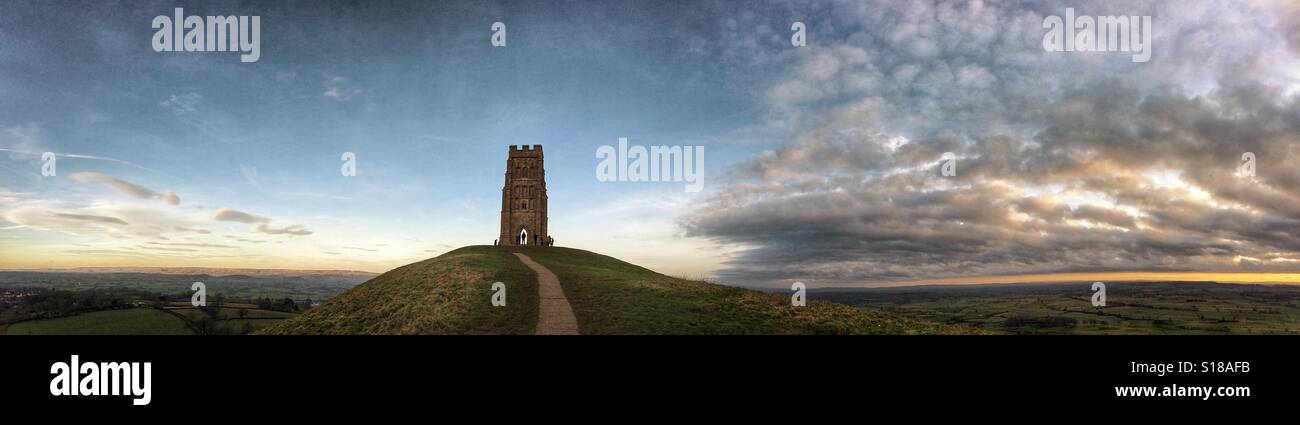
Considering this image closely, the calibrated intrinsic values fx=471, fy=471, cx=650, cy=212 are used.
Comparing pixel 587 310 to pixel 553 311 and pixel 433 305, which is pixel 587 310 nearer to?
pixel 553 311

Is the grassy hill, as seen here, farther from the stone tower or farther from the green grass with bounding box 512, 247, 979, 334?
the stone tower

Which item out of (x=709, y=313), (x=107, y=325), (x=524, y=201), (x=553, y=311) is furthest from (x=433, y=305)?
(x=107, y=325)

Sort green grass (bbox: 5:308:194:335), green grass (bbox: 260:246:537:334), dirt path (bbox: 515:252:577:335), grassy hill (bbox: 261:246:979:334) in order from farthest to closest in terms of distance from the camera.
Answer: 1. green grass (bbox: 5:308:194:335)
2. green grass (bbox: 260:246:537:334)
3. grassy hill (bbox: 261:246:979:334)
4. dirt path (bbox: 515:252:577:335)

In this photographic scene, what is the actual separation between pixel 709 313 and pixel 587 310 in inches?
248

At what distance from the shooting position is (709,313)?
920 inches

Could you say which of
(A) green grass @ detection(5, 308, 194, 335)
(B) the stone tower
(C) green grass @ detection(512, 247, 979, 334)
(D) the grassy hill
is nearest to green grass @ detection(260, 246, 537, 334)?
(D) the grassy hill

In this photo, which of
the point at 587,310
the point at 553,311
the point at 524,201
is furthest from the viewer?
the point at 524,201

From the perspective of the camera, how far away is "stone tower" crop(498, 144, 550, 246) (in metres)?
71.5

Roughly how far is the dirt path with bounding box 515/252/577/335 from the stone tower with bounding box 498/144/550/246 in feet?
123

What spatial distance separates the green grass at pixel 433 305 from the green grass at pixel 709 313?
10.7 ft

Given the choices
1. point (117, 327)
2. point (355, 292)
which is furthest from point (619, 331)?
point (117, 327)

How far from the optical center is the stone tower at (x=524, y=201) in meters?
71.5
